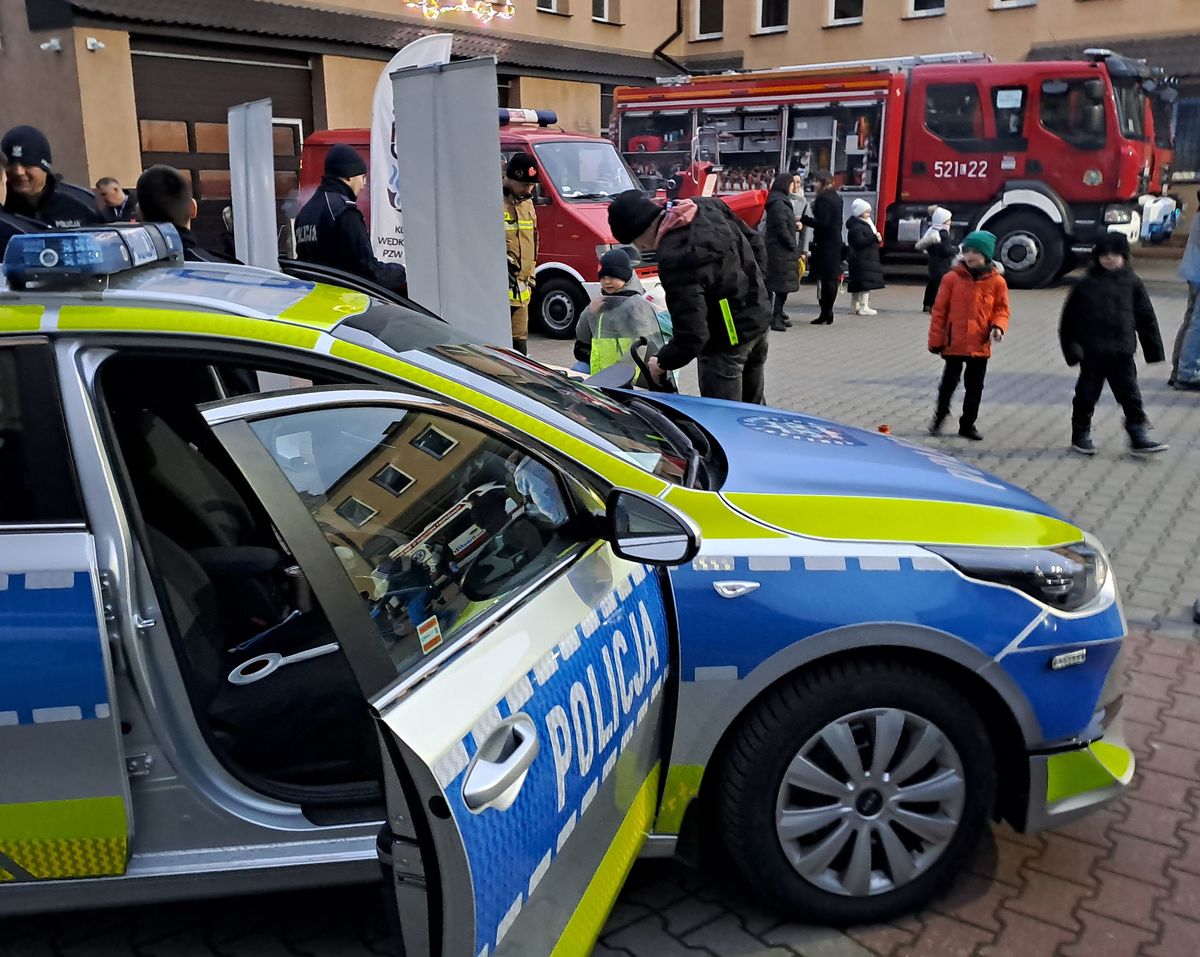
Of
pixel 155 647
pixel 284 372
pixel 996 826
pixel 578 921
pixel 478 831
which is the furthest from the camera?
pixel 996 826

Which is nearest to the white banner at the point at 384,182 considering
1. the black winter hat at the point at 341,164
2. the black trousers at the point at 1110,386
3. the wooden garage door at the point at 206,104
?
the black winter hat at the point at 341,164

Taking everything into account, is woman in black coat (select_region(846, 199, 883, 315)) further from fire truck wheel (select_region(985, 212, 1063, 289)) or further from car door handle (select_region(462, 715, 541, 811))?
car door handle (select_region(462, 715, 541, 811))

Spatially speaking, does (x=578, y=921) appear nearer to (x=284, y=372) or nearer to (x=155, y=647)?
(x=155, y=647)

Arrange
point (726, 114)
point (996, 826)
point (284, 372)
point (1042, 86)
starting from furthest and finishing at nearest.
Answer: point (726, 114) → point (1042, 86) → point (996, 826) → point (284, 372)

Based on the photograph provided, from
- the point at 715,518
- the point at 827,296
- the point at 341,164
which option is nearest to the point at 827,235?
the point at 827,296

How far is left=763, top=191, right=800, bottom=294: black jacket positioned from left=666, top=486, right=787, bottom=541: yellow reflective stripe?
10.5 m

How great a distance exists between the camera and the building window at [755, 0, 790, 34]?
27.8m

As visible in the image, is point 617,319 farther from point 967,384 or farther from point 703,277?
point 967,384

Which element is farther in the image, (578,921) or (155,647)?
(155,647)

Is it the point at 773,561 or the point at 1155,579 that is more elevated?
the point at 773,561

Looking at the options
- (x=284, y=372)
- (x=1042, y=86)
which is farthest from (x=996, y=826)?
(x=1042, y=86)

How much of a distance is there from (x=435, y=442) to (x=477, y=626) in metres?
0.77

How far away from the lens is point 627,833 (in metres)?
2.41

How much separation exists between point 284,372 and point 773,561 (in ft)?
4.00
